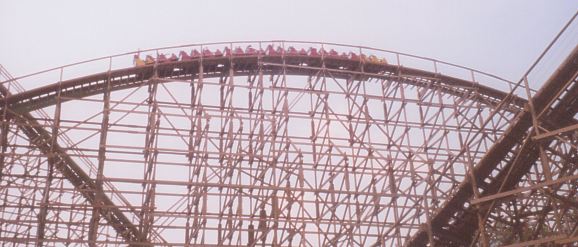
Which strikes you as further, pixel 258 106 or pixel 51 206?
pixel 258 106

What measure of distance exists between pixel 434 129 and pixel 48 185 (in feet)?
36.4

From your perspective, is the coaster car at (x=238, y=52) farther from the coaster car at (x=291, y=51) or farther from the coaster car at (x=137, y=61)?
the coaster car at (x=137, y=61)

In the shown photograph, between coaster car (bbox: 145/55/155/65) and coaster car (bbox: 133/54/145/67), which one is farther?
coaster car (bbox: 145/55/155/65)

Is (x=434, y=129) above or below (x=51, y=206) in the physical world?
above

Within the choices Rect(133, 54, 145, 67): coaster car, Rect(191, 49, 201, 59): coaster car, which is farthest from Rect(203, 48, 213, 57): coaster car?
Rect(133, 54, 145, 67): coaster car

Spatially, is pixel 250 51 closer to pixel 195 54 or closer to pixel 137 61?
pixel 195 54

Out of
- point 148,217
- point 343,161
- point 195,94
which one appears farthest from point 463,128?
point 148,217

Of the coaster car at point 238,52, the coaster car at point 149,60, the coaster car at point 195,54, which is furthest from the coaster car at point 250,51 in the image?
the coaster car at point 149,60

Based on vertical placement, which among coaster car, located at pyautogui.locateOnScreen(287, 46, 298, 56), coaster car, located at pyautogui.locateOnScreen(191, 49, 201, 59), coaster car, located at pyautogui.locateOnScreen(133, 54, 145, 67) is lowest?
coaster car, located at pyautogui.locateOnScreen(133, 54, 145, 67)

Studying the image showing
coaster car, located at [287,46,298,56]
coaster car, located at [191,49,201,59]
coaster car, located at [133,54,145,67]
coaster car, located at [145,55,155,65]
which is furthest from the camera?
coaster car, located at [287,46,298,56]

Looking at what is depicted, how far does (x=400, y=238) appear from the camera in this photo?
19.1m

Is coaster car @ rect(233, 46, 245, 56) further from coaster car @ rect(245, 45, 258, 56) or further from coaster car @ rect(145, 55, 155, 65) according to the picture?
coaster car @ rect(145, 55, 155, 65)

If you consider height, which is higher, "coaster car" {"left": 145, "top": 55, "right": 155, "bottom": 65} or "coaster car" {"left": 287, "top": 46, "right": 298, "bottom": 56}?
"coaster car" {"left": 287, "top": 46, "right": 298, "bottom": 56}

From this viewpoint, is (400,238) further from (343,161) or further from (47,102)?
(47,102)
